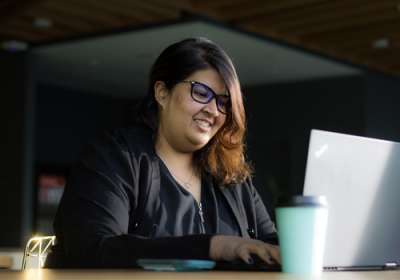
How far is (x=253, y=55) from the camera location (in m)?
8.52

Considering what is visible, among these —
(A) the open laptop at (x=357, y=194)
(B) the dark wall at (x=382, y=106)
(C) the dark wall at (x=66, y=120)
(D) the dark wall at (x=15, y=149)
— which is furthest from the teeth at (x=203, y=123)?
(C) the dark wall at (x=66, y=120)

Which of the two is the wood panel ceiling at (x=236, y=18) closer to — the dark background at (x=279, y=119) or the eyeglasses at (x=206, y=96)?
the dark background at (x=279, y=119)

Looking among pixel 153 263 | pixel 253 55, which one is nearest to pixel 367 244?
pixel 153 263

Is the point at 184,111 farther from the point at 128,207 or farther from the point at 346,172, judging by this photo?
the point at 346,172

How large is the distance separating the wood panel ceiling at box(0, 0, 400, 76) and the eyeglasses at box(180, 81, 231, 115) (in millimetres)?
4704

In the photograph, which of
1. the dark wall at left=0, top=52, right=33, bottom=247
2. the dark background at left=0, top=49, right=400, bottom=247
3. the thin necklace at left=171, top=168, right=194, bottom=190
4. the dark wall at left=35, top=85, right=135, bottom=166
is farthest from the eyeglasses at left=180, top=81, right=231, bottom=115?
the dark wall at left=35, top=85, right=135, bottom=166

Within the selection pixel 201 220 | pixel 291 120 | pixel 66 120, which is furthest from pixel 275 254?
pixel 66 120

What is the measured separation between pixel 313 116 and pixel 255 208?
799cm

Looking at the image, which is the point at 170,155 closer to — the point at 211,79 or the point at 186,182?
the point at 186,182

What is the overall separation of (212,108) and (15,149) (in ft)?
21.5

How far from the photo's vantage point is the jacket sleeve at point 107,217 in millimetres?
1564

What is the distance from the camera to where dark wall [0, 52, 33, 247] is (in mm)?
8258

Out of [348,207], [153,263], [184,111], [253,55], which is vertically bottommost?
[153,263]

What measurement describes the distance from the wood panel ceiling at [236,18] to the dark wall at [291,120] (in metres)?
1.58
